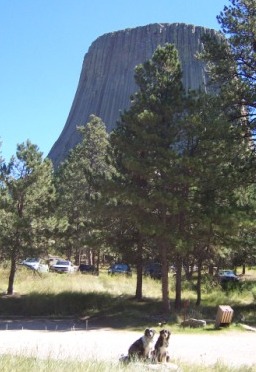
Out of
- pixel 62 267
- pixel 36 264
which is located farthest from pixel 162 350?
pixel 62 267

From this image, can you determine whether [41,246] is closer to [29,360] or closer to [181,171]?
[181,171]

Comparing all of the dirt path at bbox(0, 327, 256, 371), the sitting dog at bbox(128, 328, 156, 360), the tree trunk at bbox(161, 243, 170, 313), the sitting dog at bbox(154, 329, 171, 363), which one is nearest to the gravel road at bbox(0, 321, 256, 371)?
the dirt path at bbox(0, 327, 256, 371)

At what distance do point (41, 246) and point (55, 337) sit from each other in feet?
33.7

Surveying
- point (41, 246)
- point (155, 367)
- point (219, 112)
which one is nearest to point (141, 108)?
point (219, 112)

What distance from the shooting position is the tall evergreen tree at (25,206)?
26203 millimetres

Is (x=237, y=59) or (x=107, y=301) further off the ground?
(x=237, y=59)

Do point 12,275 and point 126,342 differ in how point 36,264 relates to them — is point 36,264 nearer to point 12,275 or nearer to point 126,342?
point 12,275

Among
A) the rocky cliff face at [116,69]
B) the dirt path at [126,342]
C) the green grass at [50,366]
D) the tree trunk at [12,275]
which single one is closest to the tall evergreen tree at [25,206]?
the tree trunk at [12,275]

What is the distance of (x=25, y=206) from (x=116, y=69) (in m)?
85.8

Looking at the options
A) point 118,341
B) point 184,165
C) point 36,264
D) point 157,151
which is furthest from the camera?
point 36,264

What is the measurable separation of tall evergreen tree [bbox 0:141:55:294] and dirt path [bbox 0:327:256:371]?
307 inches

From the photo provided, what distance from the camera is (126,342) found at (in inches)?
632

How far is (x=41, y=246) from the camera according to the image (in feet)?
87.5

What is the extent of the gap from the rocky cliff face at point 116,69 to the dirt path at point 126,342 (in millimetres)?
80147
